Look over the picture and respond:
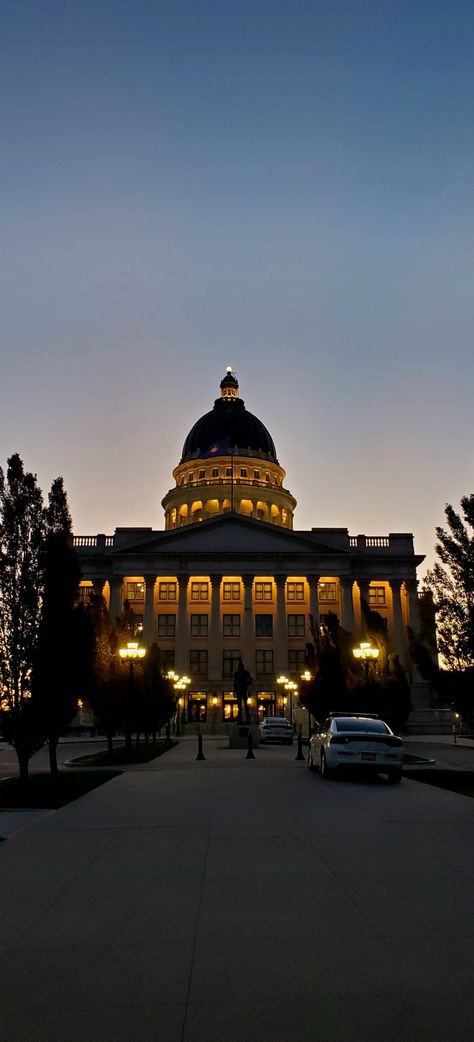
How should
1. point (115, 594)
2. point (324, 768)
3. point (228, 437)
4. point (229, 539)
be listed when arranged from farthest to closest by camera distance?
1. point (228, 437)
2. point (229, 539)
3. point (115, 594)
4. point (324, 768)

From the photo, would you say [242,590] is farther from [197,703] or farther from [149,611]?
[197,703]

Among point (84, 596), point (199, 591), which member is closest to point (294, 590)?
point (199, 591)

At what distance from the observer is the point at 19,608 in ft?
58.4

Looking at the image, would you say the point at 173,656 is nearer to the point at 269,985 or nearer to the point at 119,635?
the point at 119,635

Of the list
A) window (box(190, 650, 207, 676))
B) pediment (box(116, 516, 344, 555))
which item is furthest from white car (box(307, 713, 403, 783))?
pediment (box(116, 516, 344, 555))

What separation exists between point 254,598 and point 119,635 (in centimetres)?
4840

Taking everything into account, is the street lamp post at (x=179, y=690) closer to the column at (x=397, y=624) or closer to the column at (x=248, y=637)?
the column at (x=248, y=637)

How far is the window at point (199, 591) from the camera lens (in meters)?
83.6

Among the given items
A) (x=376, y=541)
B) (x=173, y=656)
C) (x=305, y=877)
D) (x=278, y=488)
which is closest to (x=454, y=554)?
(x=305, y=877)

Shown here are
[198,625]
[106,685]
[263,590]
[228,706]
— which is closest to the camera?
[106,685]

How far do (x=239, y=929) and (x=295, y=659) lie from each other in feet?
251

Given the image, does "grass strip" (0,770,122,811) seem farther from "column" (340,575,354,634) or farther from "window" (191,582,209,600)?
"window" (191,582,209,600)

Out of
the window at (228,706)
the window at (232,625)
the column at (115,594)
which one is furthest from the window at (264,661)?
the column at (115,594)

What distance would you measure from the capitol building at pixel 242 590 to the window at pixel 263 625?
0.10 metres
